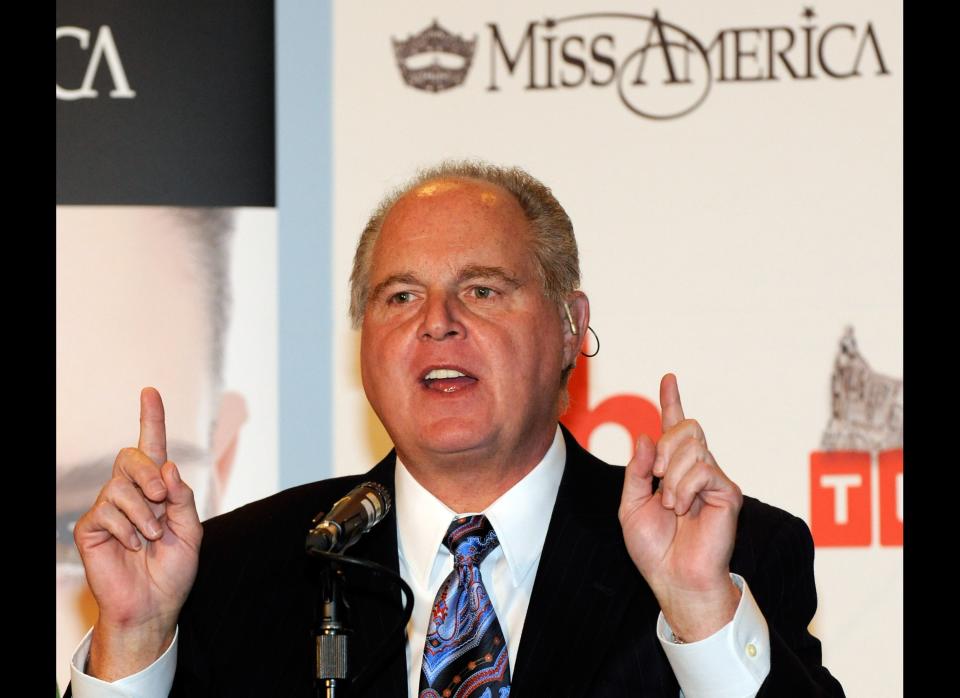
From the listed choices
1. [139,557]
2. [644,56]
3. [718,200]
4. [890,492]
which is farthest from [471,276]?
[890,492]

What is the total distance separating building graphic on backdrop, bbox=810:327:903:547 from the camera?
11.0 ft

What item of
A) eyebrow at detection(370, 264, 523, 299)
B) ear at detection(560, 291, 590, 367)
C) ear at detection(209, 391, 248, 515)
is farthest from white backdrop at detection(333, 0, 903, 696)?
eyebrow at detection(370, 264, 523, 299)

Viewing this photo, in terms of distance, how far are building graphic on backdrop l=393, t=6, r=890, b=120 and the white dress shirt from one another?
118 cm

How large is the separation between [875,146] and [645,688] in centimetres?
175

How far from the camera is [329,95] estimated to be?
3.60 m

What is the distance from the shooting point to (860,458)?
11.0 ft

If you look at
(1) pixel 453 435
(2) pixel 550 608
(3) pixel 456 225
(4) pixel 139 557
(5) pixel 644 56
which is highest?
(5) pixel 644 56

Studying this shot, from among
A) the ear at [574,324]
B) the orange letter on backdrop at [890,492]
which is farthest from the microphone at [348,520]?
the orange letter on backdrop at [890,492]

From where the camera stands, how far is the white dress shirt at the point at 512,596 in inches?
86.9

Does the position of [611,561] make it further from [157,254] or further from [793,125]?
[157,254]

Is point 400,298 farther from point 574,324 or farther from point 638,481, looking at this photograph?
point 638,481

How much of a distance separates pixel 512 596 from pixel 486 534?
0.15 m

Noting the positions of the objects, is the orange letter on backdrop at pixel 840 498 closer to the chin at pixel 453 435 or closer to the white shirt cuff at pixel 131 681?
the chin at pixel 453 435

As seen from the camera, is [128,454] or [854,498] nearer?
[128,454]
